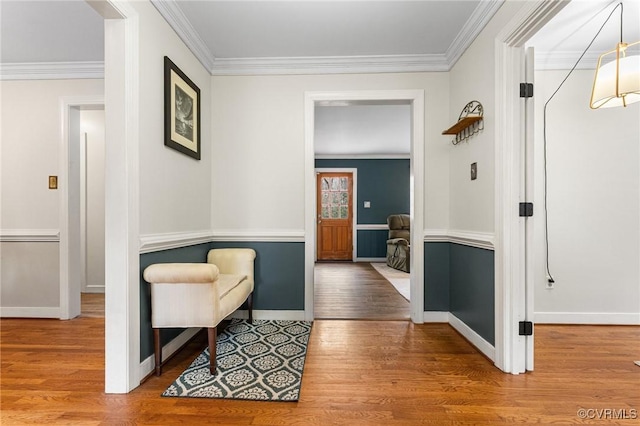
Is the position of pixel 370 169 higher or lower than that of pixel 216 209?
higher

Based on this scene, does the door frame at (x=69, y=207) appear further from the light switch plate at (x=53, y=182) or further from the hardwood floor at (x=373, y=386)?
the hardwood floor at (x=373, y=386)

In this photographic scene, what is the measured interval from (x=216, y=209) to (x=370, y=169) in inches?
209

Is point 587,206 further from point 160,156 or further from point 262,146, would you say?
point 160,156

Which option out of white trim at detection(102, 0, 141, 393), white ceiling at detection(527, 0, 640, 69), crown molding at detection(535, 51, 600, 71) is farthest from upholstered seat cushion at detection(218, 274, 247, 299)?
crown molding at detection(535, 51, 600, 71)

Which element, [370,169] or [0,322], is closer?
[0,322]

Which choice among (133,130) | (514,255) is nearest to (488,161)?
(514,255)

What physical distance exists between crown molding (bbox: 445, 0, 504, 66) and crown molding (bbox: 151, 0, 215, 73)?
2.11 m

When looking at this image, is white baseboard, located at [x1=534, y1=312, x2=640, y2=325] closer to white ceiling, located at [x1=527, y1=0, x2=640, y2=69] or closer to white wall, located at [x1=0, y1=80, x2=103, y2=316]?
white ceiling, located at [x1=527, y1=0, x2=640, y2=69]

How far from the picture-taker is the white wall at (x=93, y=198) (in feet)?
13.6

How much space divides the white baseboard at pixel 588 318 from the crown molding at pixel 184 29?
12.4 ft

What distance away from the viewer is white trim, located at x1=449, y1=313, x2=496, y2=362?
229cm

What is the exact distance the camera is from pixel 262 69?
3184 millimetres

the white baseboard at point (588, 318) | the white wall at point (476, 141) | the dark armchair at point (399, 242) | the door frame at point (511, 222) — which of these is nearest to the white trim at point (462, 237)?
the white wall at point (476, 141)

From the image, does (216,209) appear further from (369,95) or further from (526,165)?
(526,165)
